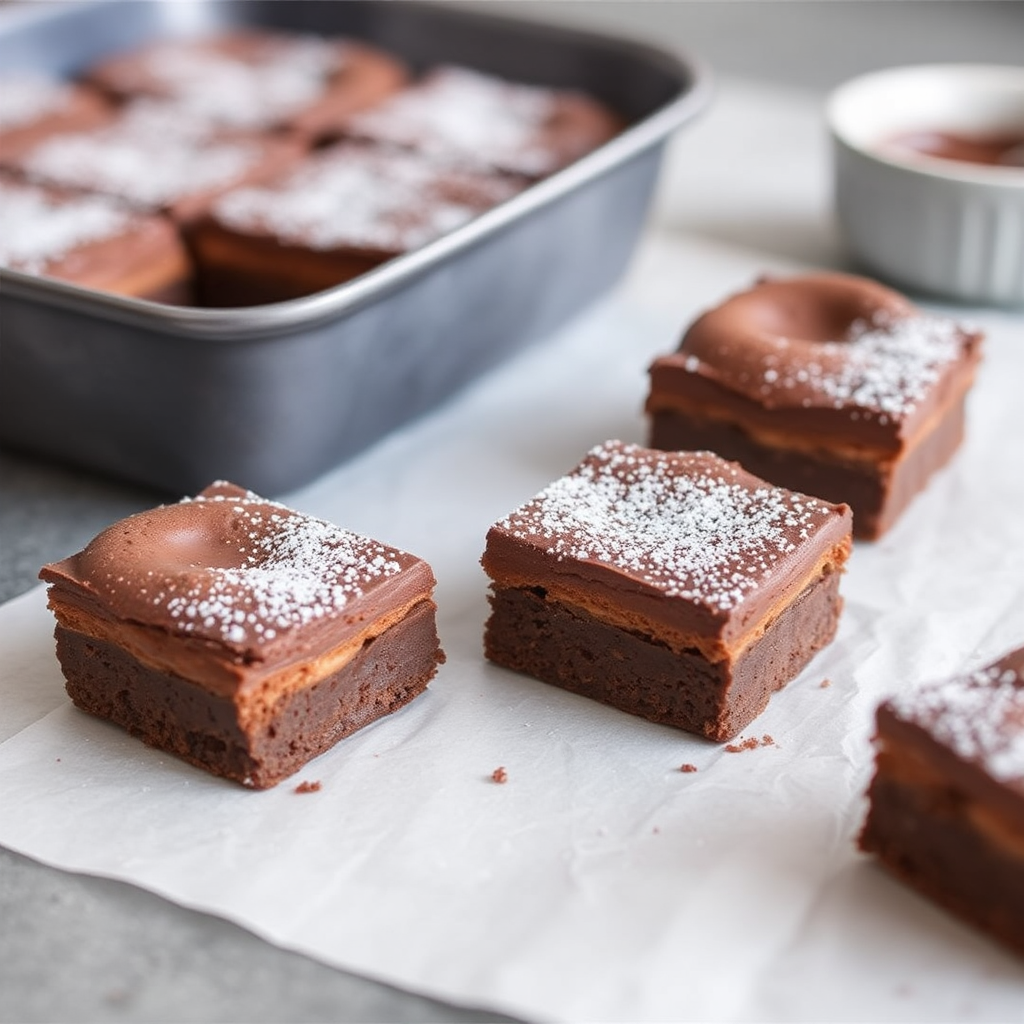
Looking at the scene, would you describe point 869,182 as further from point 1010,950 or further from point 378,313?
point 1010,950

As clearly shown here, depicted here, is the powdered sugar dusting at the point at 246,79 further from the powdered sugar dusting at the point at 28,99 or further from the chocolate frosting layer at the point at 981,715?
the chocolate frosting layer at the point at 981,715

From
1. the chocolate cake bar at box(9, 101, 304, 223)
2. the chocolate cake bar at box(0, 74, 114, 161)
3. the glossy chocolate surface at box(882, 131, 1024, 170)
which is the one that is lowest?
the glossy chocolate surface at box(882, 131, 1024, 170)

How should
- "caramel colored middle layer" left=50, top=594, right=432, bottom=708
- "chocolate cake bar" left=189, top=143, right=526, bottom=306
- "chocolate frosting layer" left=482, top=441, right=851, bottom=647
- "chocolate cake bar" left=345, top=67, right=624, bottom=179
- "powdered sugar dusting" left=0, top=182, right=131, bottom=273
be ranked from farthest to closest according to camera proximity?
"chocolate cake bar" left=345, top=67, right=624, bottom=179
"chocolate cake bar" left=189, top=143, right=526, bottom=306
"powdered sugar dusting" left=0, top=182, right=131, bottom=273
"chocolate frosting layer" left=482, top=441, right=851, bottom=647
"caramel colored middle layer" left=50, top=594, right=432, bottom=708

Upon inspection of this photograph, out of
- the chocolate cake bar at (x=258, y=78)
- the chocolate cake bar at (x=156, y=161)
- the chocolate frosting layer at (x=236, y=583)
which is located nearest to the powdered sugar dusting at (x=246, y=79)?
the chocolate cake bar at (x=258, y=78)

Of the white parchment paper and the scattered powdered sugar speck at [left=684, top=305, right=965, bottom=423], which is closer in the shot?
the white parchment paper

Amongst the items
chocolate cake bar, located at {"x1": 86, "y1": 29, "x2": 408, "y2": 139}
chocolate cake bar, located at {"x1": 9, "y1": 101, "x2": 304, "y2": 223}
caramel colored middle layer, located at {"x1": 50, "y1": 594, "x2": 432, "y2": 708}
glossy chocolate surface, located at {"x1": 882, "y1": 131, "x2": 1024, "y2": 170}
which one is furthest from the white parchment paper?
chocolate cake bar, located at {"x1": 86, "y1": 29, "x2": 408, "y2": 139}

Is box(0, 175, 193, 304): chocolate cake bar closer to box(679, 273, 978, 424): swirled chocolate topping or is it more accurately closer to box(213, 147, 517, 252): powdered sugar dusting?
box(213, 147, 517, 252): powdered sugar dusting

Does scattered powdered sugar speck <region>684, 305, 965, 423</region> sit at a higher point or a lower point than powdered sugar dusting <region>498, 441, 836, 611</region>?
higher

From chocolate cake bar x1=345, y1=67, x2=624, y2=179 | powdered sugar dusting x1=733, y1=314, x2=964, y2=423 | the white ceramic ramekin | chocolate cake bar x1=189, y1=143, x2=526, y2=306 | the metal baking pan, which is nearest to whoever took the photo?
the metal baking pan
